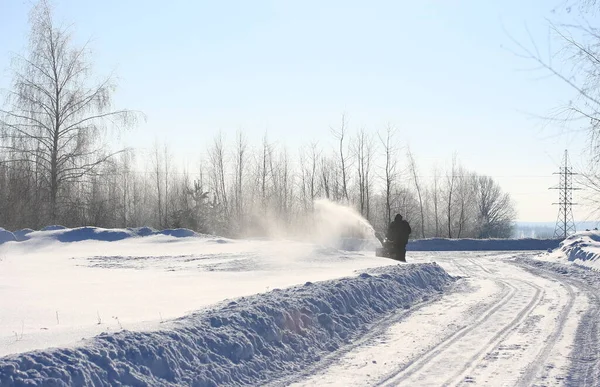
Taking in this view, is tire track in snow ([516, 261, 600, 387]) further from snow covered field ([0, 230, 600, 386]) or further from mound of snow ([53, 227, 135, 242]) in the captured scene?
mound of snow ([53, 227, 135, 242])

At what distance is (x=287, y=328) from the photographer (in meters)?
9.04

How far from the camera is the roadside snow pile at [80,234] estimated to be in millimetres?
26391

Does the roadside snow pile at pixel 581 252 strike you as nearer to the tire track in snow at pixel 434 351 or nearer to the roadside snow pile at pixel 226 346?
the tire track in snow at pixel 434 351

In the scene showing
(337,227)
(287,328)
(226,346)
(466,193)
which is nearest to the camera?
(226,346)

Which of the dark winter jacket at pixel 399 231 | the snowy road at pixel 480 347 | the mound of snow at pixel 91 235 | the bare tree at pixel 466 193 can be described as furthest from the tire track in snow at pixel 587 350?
the bare tree at pixel 466 193

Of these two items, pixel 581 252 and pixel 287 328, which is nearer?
pixel 287 328

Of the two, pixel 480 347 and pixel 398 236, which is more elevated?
pixel 398 236

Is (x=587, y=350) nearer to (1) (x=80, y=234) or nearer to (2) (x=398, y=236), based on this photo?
(2) (x=398, y=236)

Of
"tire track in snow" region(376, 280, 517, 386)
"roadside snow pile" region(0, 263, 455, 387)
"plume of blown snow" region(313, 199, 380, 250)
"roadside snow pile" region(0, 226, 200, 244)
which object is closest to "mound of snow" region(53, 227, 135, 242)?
"roadside snow pile" region(0, 226, 200, 244)

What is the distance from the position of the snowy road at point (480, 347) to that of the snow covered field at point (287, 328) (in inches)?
1.0

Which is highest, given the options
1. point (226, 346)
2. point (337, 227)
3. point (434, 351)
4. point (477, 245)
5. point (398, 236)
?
point (337, 227)

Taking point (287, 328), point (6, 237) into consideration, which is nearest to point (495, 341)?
point (287, 328)

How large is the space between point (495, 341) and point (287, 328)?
3.17 metres

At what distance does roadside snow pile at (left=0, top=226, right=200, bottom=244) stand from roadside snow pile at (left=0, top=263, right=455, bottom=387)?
18106 millimetres
